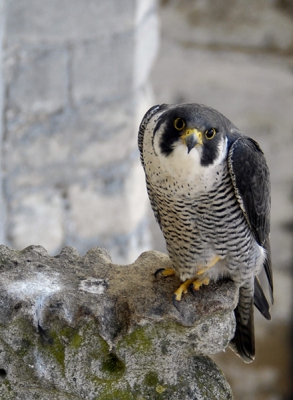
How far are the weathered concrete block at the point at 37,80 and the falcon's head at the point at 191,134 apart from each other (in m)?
1.29

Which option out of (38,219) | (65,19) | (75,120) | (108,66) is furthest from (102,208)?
(65,19)

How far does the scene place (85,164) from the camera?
8.97 ft

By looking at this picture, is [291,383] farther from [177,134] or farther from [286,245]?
[177,134]

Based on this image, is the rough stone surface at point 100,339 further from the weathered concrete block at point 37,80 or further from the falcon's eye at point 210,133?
the weathered concrete block at point 37,80

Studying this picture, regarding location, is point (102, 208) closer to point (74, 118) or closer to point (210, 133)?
point (74, 118)

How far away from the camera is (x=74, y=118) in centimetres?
266

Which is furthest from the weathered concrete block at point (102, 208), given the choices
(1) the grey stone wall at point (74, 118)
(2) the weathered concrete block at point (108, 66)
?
(2) the weathered concrete block at point (108, 66)

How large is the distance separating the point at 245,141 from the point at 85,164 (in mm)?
1384

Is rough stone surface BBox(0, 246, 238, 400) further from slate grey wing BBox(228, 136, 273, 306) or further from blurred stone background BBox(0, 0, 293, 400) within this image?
blurred stone background BBox(0, 0, 293, 400)

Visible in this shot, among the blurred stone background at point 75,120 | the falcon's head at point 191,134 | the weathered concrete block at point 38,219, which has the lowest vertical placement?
the weathered concrete block at point 38,219

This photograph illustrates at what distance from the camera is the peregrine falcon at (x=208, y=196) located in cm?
130

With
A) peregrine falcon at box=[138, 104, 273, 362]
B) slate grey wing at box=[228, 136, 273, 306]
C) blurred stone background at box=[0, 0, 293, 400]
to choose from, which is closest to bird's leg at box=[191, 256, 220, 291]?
peregrine falcon at box=[138, 104, 273, 362]

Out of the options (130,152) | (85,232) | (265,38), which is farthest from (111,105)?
(265,38)

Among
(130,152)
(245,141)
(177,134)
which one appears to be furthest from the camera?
(130,152)
